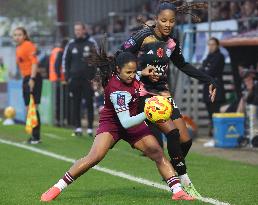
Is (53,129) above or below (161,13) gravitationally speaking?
below

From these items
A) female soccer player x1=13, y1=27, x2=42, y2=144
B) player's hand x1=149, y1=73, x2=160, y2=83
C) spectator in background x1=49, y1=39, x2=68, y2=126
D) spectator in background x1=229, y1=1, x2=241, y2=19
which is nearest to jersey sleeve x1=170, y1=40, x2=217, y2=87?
player's hand x1=149, y1=73, x2=160, y2=83

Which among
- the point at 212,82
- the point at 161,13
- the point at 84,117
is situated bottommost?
the point at 84,117

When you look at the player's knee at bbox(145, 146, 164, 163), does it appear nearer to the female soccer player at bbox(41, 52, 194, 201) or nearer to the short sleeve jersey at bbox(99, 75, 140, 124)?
the female soccer player at bbox(41, 52, 194, 201)

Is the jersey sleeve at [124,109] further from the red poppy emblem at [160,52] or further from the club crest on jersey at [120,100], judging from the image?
the red poppy emblem at [160,52]

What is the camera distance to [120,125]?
374 inches

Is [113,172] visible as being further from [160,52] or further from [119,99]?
[119,99]

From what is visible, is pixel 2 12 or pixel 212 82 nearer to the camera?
pixel 212 82

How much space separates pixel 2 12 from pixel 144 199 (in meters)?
45.7

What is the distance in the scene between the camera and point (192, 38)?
68.0 ft

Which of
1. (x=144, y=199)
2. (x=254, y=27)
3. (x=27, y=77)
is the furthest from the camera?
(x=254, y=27)

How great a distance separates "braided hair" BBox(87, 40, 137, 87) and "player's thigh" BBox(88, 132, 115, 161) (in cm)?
49

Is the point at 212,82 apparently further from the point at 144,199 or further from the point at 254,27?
the point at 254,27

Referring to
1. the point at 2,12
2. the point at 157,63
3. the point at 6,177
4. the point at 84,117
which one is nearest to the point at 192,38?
the point at 84,117

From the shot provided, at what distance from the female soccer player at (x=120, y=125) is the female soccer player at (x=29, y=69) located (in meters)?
7.44
